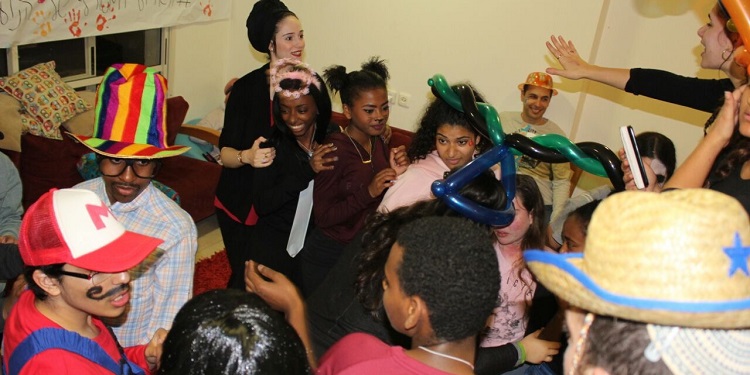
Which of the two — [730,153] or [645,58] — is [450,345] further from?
[645,58]

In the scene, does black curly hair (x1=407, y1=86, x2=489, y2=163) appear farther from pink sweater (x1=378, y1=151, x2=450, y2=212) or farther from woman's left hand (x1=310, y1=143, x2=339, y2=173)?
woman's left hand (x1=310, y1=143, x2=339, y2=173)

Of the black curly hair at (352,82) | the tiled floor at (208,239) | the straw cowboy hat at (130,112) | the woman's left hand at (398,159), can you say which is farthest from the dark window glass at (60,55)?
the woman's left hand at (398,159)

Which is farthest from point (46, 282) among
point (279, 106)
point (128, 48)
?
point (128, 48)

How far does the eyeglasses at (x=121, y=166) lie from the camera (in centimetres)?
228

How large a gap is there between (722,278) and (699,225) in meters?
0.09

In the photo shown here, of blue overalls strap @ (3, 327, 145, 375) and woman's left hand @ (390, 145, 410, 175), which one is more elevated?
woman's left hand @ (390, 145, 410, 175)

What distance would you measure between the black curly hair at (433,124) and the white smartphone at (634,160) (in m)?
0.73

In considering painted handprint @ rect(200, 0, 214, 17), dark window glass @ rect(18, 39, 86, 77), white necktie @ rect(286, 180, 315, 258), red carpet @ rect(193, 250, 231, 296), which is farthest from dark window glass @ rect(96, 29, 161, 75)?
white necktie @ rect(286, 180, 315, 258)

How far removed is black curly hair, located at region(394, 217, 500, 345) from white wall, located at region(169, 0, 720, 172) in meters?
3.63

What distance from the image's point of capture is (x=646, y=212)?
106cm

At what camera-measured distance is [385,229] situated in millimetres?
1960

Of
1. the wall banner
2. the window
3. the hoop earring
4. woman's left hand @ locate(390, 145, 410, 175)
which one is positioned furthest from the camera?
the window

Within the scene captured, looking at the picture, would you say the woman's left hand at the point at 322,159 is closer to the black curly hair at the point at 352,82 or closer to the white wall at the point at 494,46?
the black curly hair at the point at 352,82

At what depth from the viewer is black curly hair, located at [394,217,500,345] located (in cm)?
144
